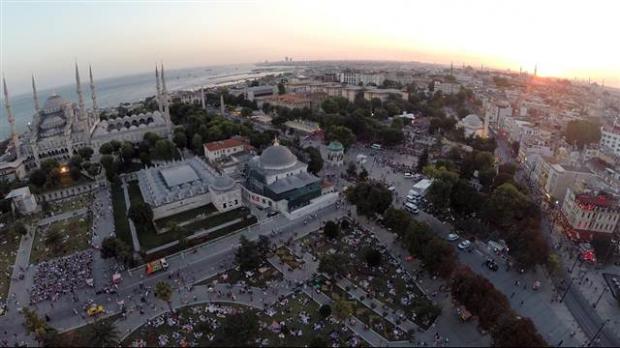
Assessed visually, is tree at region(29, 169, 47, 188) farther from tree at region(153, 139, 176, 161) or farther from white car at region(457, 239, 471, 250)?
white car at region(457, 239, 471, 250)

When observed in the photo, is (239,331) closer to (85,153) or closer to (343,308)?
(343,308)

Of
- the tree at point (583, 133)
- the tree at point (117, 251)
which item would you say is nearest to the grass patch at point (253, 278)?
the tree at point (117, 251)

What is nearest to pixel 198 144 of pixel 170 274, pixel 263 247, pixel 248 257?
pixel 170 274

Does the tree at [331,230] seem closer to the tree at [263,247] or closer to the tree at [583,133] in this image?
the tree at [263,247]

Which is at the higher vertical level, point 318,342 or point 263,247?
point 263,247

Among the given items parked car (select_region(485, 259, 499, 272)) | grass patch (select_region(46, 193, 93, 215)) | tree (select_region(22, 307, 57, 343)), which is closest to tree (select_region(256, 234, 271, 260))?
tree (select_region(22, 307, 57, 343))

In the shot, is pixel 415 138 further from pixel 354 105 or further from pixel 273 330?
pixel 273 330
